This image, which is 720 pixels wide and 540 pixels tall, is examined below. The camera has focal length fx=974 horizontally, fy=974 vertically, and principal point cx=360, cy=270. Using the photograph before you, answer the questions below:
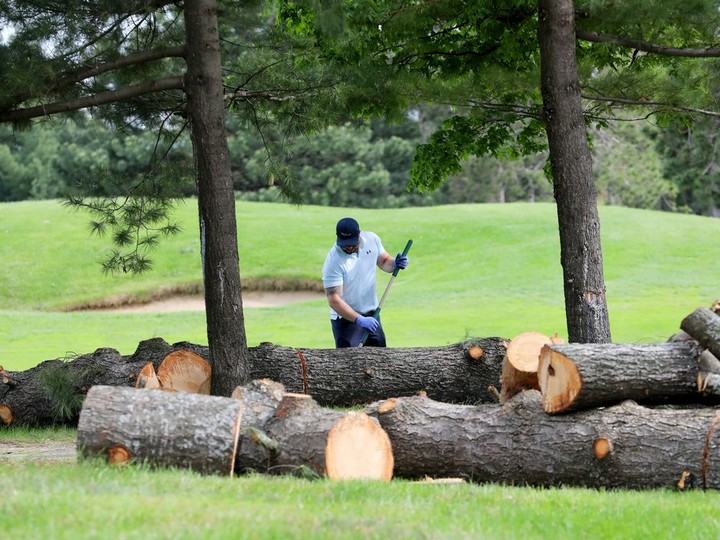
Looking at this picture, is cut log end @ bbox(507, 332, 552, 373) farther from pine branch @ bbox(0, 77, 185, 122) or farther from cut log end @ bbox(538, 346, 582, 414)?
pine branch @ bbox(0, 77, 185, 122)

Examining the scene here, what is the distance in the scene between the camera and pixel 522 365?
7.30 metres

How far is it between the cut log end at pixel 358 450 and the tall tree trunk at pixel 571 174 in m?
3.17

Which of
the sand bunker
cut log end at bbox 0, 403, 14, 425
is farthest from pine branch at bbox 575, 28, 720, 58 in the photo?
the sand bunker

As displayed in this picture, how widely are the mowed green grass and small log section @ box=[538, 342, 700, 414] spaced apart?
32.8 feet

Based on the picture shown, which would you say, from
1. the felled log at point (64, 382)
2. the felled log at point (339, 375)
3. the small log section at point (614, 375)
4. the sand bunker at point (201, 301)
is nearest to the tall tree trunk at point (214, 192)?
the felled log at point (339, 375)

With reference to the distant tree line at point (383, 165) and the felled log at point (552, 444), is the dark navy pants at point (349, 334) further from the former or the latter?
the distant tree line at point (383, 165)

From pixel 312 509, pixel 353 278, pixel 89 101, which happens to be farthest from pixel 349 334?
pixel 312 509

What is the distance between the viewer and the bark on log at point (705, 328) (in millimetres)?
6555

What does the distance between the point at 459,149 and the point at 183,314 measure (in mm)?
13541

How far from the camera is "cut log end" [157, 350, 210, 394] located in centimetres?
909

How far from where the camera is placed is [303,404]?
6.52 metres

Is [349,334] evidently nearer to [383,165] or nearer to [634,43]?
[634,43]

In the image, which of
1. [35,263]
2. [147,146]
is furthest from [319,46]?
[147,146]

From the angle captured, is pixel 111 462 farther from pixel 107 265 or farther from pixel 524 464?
pixel 107 265
